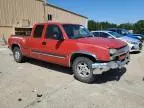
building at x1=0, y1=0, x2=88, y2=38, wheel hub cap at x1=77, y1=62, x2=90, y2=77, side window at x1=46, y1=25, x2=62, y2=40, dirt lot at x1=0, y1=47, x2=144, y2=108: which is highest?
building at x1=0, y1=0, x2=88, y2=38

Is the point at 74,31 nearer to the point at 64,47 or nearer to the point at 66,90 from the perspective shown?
the point at 64,47

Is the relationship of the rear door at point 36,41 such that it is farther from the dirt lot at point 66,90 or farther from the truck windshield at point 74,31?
the truck windshield at point 74,31

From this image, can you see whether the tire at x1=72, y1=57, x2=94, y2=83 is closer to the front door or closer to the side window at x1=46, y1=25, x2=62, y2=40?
the front door

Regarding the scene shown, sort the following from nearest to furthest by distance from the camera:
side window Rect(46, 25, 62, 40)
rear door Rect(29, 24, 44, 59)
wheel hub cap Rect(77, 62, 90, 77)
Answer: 1. wheel hub cap Rect(77, 62, 90, 77)
2. side window Rect(46, 25, 62, 40)
3. rear door Rect(29, 24, 44, 59)

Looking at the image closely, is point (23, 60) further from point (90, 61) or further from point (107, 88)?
point (107, 88)

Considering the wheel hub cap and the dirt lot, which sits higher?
the wheel hub cap

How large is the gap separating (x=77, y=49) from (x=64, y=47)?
60 cm

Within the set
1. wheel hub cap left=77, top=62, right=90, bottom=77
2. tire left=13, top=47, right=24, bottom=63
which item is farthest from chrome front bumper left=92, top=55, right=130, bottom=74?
tire left=13, top=47, right=24, bottom=63

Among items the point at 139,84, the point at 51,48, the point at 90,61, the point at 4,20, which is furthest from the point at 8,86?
the point at 4,20

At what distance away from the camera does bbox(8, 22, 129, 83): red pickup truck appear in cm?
585

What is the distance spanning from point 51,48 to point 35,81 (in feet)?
4.48

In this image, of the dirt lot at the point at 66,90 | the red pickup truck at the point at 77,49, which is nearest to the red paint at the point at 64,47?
the red pickup truck at the point at 77,49

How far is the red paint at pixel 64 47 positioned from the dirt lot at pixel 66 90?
0.69m

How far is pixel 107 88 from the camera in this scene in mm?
5695
